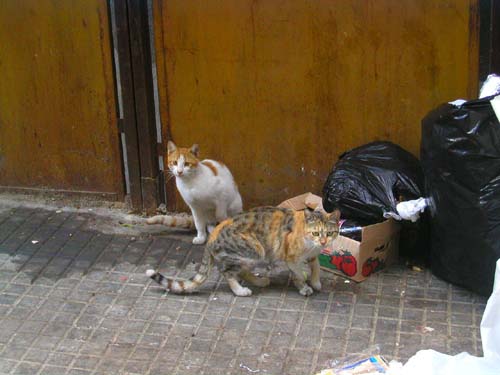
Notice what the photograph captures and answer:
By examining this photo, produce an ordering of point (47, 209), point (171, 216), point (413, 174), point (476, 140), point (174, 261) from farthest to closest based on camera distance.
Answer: point (47, 209) → point (171, 216) → point (174, 261) → point (413, 174) → point (476, 140)

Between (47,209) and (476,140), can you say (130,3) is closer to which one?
(47,209)

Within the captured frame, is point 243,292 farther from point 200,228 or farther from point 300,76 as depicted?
point 300,76

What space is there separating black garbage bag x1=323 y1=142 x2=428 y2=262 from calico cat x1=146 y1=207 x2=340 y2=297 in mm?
385

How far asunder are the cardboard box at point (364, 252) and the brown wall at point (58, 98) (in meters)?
1.97

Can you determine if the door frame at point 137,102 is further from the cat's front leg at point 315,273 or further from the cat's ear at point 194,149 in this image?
the cat's front leg at point 315,273

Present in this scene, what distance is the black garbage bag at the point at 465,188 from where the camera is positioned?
4.35 metres

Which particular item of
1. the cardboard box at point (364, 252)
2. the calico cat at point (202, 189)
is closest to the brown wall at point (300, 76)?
the calico cat at point (202, 189)

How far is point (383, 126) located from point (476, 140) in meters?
1.07

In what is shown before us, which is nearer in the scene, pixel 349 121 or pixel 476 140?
pixel 476 140

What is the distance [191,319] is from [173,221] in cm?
119

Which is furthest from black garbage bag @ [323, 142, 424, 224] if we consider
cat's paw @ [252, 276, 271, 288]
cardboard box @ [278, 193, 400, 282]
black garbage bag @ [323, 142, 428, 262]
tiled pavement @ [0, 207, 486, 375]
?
cat's paw @ [252, 276, 271, 288]

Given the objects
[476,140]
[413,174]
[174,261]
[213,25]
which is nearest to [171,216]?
[174,261]

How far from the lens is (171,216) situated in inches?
225

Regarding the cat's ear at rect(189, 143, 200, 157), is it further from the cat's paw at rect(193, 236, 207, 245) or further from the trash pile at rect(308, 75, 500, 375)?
the trash pile at rect(308, 75, 500, 375)
